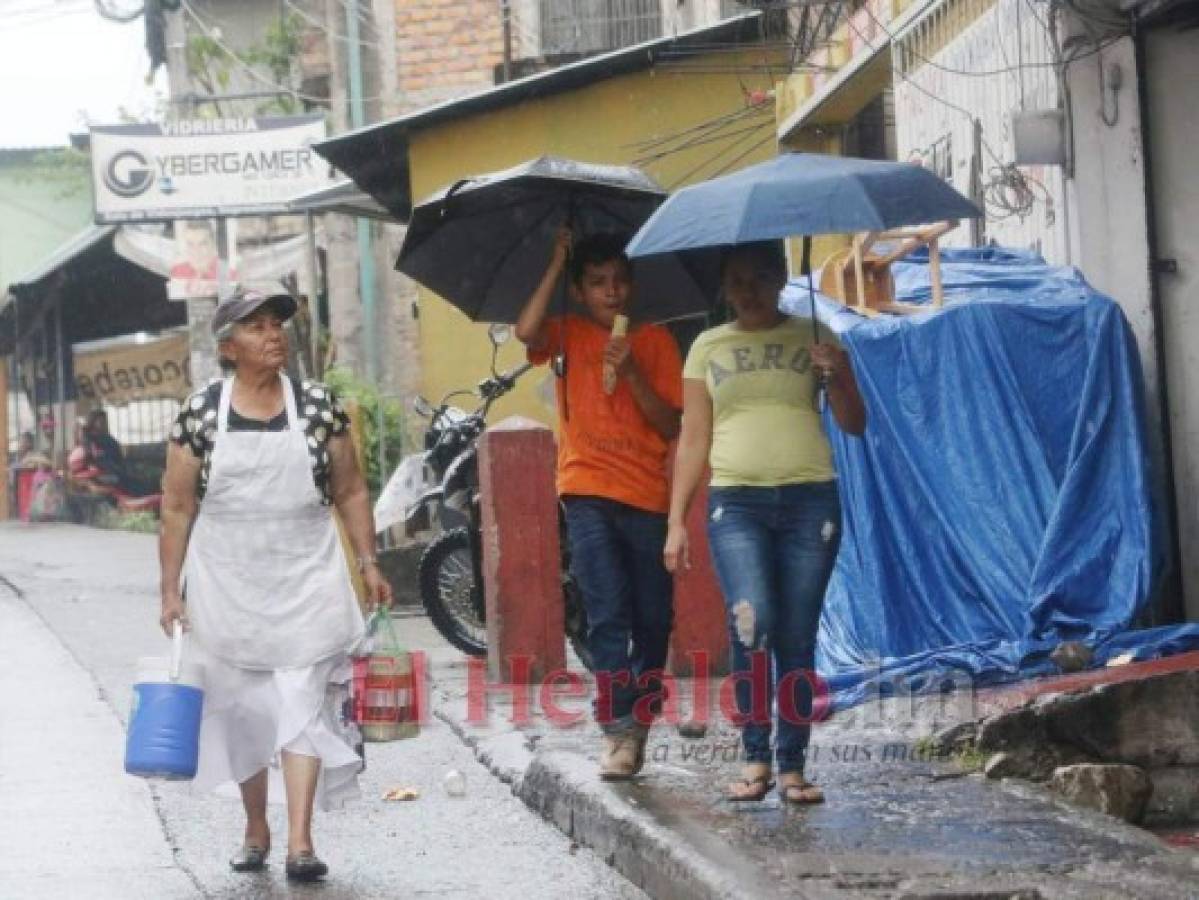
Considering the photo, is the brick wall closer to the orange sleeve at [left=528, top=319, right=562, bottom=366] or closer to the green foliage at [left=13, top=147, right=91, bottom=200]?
the orange sleeve at [left=528, top=319, right=562, bottom=366]

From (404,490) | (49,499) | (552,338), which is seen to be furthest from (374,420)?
(49,499)

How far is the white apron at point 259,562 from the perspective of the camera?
704 centimetres

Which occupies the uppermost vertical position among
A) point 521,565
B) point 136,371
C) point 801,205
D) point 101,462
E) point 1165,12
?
point 136,371

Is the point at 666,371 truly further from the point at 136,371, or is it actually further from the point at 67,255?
the point at 136,371

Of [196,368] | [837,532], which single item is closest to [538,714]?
[837,532]

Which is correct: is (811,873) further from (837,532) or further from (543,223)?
(543,223)

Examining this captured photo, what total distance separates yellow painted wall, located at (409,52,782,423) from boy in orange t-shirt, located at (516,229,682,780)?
27.6 feet

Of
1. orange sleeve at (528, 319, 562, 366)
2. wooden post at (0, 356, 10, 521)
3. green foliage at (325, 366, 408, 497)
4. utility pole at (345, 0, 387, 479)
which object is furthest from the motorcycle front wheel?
wooden post at (0, 356, 10, 521)

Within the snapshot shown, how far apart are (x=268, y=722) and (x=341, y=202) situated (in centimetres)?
1227

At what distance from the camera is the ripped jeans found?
23.5 feet

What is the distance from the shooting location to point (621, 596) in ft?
25.2

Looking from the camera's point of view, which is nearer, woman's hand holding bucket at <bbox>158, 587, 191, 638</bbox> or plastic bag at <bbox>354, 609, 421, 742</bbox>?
woman's hand holding bucket at <bbox>158, 587, 191, 638</bbox>

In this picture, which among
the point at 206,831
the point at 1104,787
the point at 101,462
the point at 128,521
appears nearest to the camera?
the point at 1104,787

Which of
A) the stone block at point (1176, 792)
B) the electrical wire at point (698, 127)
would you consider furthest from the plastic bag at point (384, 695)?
the electrical wire at point (698, 127)
